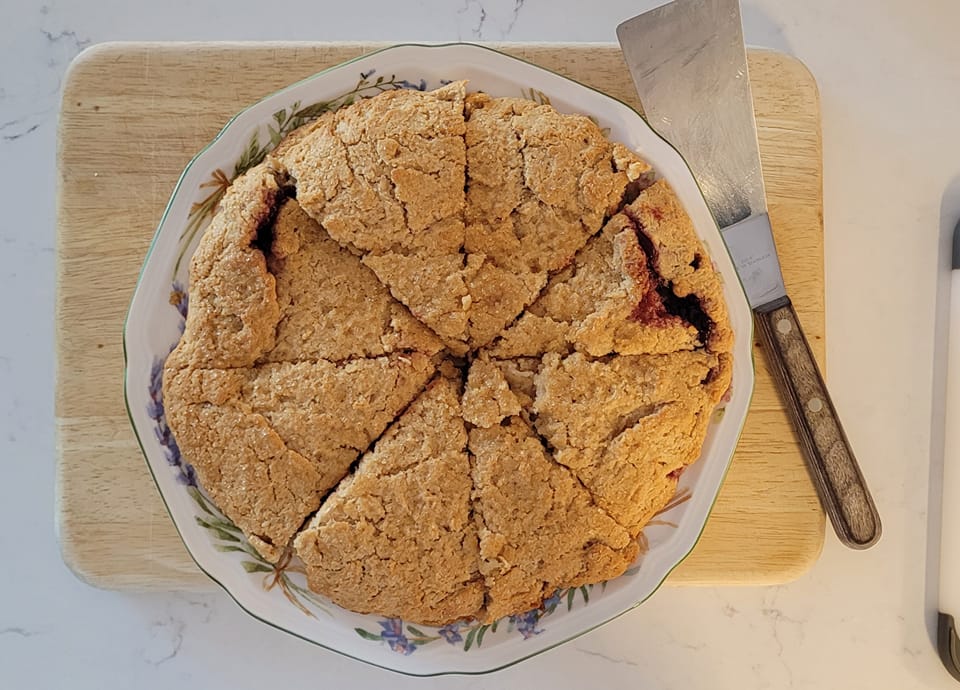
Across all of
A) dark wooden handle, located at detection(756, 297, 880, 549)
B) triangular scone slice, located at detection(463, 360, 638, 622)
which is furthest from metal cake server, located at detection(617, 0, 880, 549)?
triangular scone slice, located at detection(463, 360, 638, 622)

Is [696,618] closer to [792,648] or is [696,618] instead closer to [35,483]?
[792,648]

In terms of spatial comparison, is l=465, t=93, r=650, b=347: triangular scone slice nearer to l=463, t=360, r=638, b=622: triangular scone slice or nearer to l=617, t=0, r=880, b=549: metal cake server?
l=463, t=360, r=638, b=622: triangular scone slice

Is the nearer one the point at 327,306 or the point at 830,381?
the point at 327,306

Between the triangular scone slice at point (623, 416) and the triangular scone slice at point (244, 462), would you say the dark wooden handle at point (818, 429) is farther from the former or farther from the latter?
the triangular scone slice at point (244, 462)

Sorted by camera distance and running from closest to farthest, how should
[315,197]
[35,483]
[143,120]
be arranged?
[315,197] → [143,120] → [35,483]

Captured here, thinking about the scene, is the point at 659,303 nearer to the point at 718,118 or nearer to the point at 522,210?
the point at 522,210

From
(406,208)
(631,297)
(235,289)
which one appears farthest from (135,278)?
(631,297)

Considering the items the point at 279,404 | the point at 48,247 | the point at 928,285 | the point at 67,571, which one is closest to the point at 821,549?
the point at 928,285
